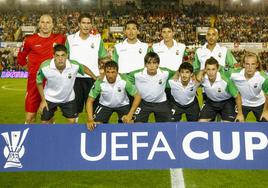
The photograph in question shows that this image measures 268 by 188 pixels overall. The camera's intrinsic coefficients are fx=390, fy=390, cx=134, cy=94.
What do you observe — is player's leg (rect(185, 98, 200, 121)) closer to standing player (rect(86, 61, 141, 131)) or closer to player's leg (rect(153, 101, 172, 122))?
player's leg (rect(153, 101, 172, 122))

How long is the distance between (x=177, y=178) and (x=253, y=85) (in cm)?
226

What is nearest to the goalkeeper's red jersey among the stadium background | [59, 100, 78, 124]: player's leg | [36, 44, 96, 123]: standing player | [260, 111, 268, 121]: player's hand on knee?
[36, 44, 96, 123]: standing player

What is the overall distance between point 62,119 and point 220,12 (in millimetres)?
32898

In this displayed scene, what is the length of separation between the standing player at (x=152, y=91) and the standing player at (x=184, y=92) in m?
0.19

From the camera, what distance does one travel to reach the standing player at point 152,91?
645 cm

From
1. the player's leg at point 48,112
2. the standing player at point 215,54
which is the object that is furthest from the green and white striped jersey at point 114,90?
the standing player at point 215,54

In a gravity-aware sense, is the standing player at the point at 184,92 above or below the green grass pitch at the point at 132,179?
above

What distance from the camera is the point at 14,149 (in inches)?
196

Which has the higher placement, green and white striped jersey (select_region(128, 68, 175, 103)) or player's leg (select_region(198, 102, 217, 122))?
green and white striped jersey (select_region(128, 68, 175, 103))

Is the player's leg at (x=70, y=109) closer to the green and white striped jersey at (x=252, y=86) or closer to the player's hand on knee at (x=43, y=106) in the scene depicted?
the player's hand on knee at (x=43, y=106)

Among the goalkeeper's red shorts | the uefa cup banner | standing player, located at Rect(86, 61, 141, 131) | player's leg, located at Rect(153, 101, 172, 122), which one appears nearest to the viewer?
the uefa cup banner

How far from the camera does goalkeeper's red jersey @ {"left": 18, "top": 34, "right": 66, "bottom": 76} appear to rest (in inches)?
261

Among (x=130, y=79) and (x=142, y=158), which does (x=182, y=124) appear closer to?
(x=142, y=158)

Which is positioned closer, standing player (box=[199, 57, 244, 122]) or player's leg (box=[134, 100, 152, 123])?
standing player (box=[199, 57, 244, 122])
